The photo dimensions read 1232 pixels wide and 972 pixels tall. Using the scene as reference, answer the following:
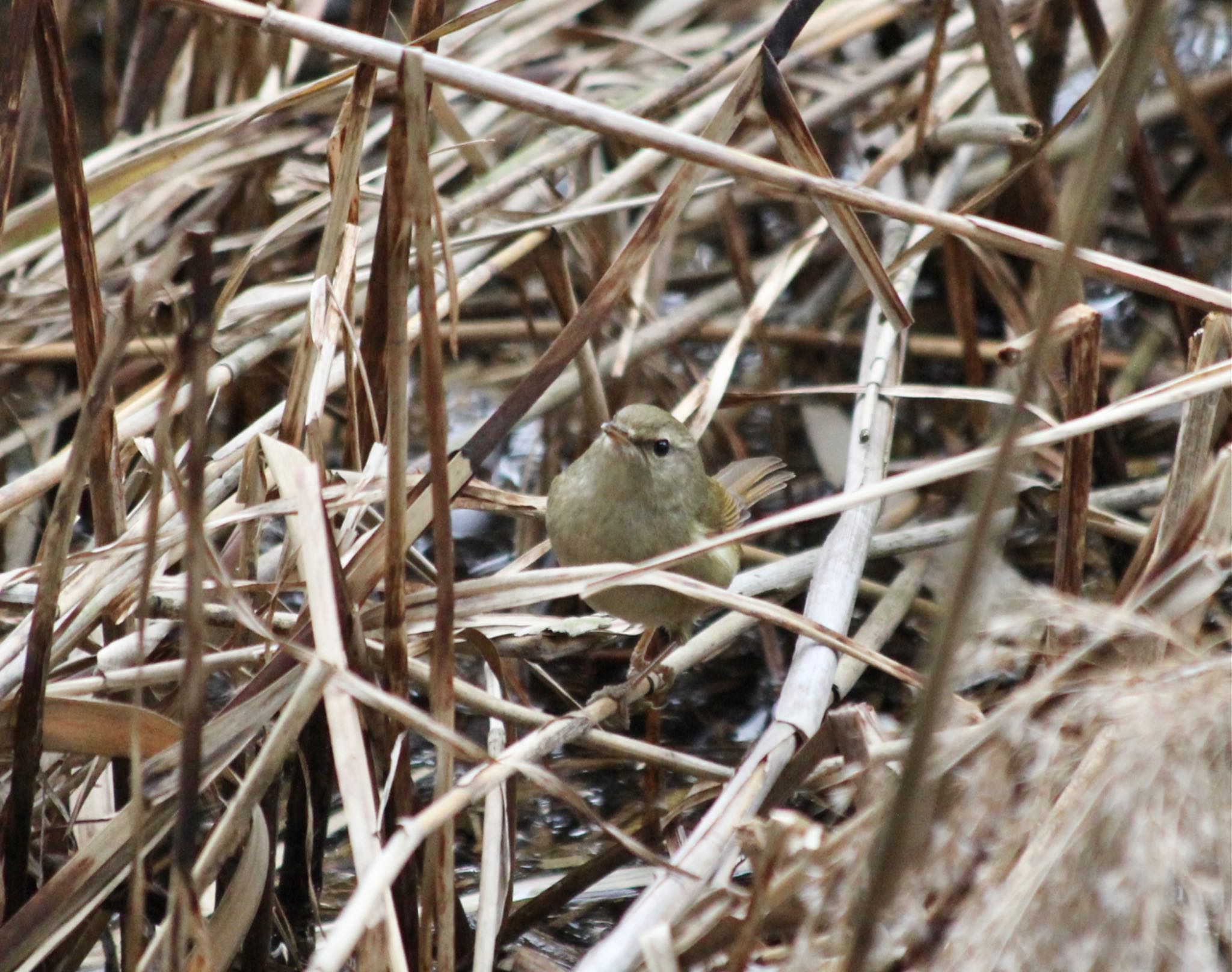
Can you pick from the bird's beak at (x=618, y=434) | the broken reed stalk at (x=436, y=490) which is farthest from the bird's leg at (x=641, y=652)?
the broken reed stalk at (x=436, y=490)

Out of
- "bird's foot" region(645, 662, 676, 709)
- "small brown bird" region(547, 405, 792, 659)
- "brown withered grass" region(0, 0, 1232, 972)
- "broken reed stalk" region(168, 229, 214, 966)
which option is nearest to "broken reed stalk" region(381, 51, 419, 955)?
"brown withered grass" region(0, 0, 1232, 972)

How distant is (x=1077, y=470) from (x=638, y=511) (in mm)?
818

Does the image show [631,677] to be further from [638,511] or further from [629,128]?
[629,128]

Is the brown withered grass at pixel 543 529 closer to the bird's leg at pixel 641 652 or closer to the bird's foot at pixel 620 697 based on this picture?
the bird's foot at pixel 620 697

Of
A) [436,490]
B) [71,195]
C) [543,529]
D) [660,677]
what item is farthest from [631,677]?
[71,195]

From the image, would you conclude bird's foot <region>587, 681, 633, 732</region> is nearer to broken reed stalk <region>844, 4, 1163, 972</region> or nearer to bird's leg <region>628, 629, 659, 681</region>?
bird's leg <region>628, 629, 659, 681</region>

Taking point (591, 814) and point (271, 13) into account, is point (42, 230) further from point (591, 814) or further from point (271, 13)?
point (591, 814)

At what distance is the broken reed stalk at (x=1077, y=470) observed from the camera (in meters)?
2.39

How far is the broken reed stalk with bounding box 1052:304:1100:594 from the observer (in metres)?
2.39

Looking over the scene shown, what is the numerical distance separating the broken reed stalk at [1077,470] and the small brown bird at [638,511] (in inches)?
24.8

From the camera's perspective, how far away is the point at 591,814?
1.70m

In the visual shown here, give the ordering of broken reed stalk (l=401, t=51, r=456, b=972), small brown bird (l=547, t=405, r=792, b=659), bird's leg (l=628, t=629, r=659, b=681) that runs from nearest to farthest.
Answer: broken reed stalk (l=401, t=51, r=456, b=972) → small brown bird (l=547, t=405, r=792, b=659) → bird's leg (l=628, t=629, r=659, b=681)

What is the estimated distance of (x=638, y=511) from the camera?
272cm

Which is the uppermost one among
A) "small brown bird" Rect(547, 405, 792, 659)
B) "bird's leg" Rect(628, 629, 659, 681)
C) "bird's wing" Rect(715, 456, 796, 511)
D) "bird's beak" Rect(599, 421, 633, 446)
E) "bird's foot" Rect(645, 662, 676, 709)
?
"bird's beak" Rect(599, 421, 633, 446)
